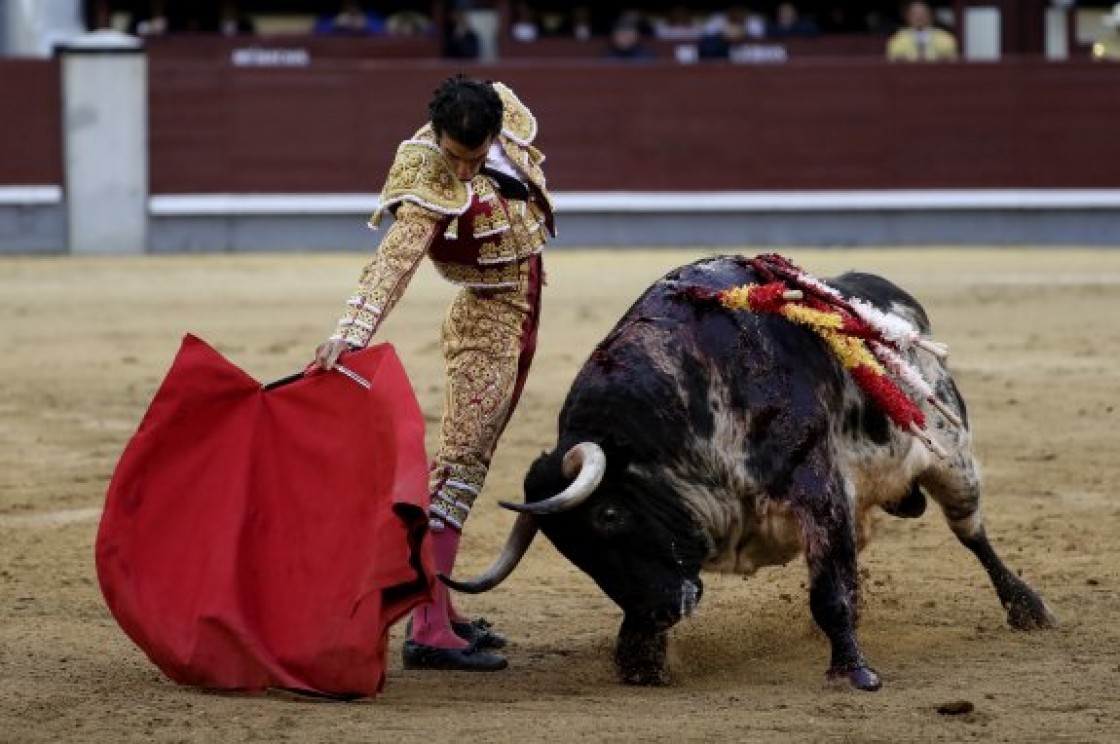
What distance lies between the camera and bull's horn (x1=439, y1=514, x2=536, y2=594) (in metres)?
4.21

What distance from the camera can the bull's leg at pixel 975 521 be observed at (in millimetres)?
4836

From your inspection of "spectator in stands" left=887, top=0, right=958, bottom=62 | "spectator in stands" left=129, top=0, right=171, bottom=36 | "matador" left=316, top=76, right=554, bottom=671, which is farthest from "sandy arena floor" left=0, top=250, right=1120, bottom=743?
"spectator in stands" left=129, top=0, right=171, bottom=36

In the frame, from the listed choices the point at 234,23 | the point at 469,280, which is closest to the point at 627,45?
the point at 234,23

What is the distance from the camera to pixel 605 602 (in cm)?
526

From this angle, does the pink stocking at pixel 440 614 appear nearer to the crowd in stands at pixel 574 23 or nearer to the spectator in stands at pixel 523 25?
the crowd in stands at pixel 574 23

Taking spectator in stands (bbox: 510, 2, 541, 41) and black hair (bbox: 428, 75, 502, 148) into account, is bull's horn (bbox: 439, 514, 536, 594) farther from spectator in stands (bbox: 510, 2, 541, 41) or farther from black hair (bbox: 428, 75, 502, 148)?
spectator in stands (bbox: 510, 2, 541, 41)

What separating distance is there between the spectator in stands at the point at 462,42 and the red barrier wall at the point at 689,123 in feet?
4.93

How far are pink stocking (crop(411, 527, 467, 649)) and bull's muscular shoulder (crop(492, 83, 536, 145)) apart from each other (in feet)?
2.54

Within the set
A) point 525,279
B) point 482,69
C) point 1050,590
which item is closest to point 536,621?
point 525,279

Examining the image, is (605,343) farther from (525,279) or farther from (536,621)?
(536,621)

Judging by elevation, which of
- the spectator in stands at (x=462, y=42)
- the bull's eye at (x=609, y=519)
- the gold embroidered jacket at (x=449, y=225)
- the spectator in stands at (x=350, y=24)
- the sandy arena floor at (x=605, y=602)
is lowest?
the sandy arena floor at (x=605, y=602)

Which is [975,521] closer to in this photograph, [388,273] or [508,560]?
[508,560]

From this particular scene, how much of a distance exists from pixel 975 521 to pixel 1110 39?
13.4 meters

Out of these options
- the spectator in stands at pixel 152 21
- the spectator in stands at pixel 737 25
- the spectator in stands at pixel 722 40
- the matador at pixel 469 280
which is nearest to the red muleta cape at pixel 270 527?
the matador at pixel 469 280
